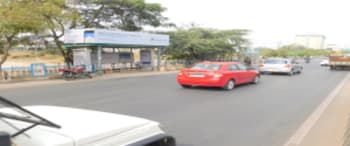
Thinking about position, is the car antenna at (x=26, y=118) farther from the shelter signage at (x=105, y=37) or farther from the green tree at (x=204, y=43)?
the green tree at (x=204, y=43)

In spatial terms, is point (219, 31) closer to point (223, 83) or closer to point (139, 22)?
point (139, 22)

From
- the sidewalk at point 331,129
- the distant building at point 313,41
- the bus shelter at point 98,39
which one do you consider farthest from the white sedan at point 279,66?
the distant building at point 313,41

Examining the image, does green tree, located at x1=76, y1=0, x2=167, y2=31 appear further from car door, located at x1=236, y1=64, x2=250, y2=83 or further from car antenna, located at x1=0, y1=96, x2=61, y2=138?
car antenna, located at x1=0, y1=96, x2=61, y2=138

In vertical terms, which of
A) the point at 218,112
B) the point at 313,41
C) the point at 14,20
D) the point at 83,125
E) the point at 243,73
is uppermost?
the point at 313,41

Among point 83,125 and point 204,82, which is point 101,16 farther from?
point 83,125

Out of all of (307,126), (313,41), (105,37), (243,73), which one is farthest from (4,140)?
(313,41)

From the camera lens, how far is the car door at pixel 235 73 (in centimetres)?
1354

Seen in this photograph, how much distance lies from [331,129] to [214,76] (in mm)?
6838

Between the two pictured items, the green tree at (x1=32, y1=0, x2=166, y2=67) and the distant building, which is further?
the distant building

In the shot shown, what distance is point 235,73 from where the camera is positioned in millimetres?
13844

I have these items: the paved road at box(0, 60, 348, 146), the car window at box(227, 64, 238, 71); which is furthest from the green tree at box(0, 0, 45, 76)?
the car window at box(227, 64, 238, 71)

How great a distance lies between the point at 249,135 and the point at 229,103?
382 centimetres

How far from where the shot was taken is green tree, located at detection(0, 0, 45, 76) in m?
17.9

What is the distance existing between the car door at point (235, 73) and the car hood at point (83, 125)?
11.1 m
